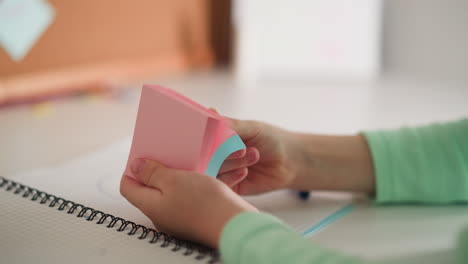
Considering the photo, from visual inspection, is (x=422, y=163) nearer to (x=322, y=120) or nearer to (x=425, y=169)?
(x=425, y=169)

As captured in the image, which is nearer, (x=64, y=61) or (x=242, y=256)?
(x=242, y=256)

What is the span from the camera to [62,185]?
0.70m

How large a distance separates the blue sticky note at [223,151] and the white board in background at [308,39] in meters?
0.85

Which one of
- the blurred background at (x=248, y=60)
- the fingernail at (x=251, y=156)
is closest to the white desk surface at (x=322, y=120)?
the blurred background at (x=248, y=60)

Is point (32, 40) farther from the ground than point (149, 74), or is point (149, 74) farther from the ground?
point (32, 40)

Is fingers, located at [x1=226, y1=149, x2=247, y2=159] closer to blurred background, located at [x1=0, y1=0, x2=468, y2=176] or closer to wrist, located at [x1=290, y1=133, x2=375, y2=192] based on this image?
wrist, located at [x1=290, y1=133, x2=375, y2=192]

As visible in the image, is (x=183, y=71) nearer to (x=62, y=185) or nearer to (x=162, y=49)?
Result: (x=162, y=49)

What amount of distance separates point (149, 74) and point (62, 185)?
2.53 feet

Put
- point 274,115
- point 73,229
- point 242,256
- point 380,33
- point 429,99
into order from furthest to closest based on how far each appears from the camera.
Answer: point 380,33
point 429,99
point 274,115
point 73,229
point 242,256

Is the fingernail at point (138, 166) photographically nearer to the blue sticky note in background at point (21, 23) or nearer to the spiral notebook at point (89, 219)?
the spiral notebook at point (89, 219)

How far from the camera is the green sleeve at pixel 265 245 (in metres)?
0.44

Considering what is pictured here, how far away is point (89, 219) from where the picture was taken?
0.58 m

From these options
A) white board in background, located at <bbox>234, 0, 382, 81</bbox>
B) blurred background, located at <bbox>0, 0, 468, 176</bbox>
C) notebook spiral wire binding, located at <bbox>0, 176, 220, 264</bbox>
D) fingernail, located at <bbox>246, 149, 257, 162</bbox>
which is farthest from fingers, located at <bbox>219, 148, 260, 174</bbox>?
white board in background, located at <bbox>234, 0, 382, 81</bbox>

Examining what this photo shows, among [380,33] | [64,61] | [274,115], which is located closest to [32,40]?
[64,61]
